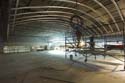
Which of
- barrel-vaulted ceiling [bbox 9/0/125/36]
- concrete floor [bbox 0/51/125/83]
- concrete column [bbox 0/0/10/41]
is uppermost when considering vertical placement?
barrel-vaulted ceiling [bbox 9/0/125/36]

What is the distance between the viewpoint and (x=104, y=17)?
11820 millimetres

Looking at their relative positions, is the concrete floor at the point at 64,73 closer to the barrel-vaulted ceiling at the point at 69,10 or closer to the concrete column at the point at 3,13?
the concrete column at the point at 3,13

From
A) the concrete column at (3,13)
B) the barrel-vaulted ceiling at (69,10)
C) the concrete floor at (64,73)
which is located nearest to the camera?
the concrete floor at (64,73)

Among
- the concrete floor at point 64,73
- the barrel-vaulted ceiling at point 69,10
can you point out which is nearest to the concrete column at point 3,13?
the barrel-vaulted ceiling at point 69,10

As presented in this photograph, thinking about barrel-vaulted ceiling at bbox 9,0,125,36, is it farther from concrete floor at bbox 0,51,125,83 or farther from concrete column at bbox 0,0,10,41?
concrete floor at bbox 0,51,125,83

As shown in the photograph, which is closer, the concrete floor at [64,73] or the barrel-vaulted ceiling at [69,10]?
the concrete floor at [64,73]

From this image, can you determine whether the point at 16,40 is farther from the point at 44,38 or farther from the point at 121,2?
the point at 121,2

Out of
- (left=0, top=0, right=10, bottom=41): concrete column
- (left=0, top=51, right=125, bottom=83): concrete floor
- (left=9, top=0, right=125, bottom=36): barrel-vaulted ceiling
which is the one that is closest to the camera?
(left=0, top=51, right=125, bottom=83): concrete floor

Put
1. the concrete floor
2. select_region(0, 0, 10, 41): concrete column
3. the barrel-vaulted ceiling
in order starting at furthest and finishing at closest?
the barrel-vaulted ceiling < select_region(0, 0, 10, 41): concrete column < the concrete floor

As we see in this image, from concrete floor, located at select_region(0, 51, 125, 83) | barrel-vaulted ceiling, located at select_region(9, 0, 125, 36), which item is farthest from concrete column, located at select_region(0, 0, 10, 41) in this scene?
concrete floor, located at select_region(0, 51, 125, 83)

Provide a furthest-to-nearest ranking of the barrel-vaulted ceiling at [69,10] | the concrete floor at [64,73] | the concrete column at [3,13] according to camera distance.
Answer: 1. the barrel-vaulted ceiling at [69,10]
2. the concrete column at [3,13]
3. the concrete floor at [64,73]

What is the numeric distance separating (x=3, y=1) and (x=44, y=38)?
16.0 metres

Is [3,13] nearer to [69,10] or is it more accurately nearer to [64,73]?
[64,73]

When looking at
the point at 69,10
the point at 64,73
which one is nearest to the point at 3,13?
the point at 64,73
